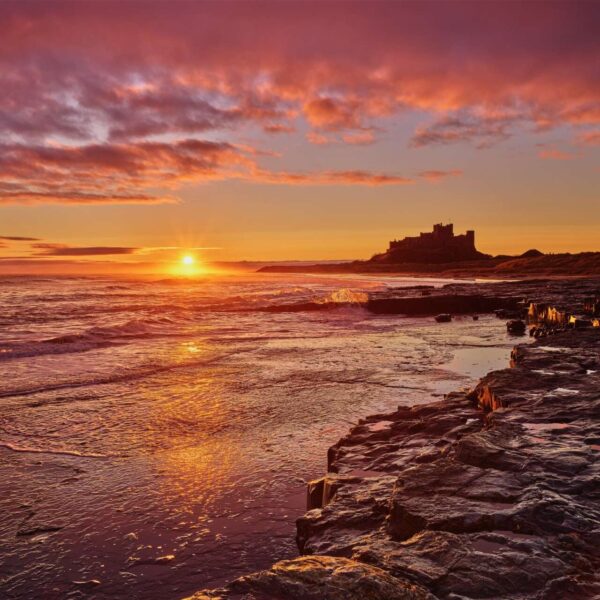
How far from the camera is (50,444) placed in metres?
7.50

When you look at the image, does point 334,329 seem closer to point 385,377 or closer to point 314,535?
point 385,377

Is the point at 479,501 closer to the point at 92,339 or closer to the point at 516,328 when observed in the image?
the point at 516,328

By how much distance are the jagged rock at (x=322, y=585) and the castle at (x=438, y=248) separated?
154 m

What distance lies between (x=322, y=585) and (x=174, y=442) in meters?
5.26

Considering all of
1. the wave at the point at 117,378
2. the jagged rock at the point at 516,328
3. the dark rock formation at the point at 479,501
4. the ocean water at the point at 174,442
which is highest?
the dark rock formation at the point at 479,501

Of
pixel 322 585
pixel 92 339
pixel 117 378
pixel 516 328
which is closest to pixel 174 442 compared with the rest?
pixel 322 585

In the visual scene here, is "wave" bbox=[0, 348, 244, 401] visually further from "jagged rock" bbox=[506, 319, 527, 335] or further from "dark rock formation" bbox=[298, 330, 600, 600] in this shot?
"jagged rock" bbox=[506, 319, 527, 335]

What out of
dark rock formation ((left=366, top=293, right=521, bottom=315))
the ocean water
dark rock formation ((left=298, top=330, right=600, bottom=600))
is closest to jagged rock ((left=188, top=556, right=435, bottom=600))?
dark rock formation ((left=298, top=330, right=600, bottom=600))

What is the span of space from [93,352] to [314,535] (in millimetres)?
14714

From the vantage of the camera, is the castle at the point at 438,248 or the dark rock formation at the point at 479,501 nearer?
the dark rock formation at the point at 479,501

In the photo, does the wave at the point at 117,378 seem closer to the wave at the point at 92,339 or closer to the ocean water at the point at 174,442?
the ocean water at the point at 174,442

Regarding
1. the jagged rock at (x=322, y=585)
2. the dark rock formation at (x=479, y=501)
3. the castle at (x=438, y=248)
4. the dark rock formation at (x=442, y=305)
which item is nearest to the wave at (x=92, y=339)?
the dark rock formation at (x=479, y=501)

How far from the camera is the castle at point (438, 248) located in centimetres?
15462

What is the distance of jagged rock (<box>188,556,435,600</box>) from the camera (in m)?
2.56
